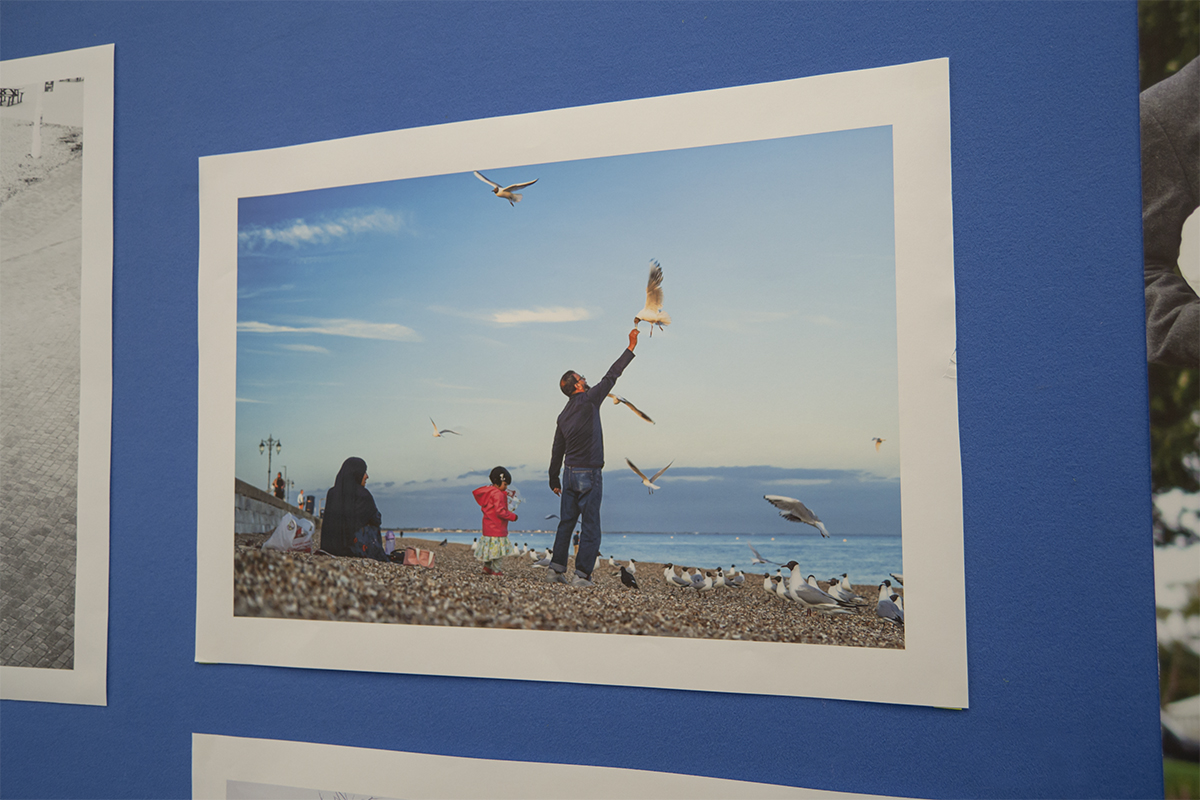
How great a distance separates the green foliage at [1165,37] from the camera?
79cm

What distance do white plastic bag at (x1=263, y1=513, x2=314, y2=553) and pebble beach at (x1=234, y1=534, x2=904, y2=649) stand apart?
0.01m

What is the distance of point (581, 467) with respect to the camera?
951mm

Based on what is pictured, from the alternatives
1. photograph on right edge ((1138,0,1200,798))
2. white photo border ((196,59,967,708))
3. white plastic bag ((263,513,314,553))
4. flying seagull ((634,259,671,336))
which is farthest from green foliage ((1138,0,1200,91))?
white plastic bag ((263,513,314,553))

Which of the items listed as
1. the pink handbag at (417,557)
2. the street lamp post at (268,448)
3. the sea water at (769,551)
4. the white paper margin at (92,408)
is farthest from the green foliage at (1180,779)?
the white paper margin at (92,408)

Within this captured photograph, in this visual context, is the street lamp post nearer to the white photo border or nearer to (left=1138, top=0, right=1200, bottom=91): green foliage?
the white photo border

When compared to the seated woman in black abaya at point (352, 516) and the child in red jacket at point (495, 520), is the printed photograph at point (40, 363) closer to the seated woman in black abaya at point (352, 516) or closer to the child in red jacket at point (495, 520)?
the seated woman in black abaya at point (352, 516)

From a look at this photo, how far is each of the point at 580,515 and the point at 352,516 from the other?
32 cm

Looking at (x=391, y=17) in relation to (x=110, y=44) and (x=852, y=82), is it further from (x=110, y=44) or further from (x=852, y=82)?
(x=852, y=82)

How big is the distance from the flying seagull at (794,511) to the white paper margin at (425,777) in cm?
31

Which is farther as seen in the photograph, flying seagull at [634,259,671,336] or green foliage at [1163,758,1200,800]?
flying seagull at [634,259,671,336]

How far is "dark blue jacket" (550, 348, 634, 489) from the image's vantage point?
94 cm

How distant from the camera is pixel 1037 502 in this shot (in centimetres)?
83

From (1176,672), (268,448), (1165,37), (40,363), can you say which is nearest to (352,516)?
(268,448)

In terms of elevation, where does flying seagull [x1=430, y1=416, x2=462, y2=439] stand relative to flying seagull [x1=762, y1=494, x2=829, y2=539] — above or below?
above
